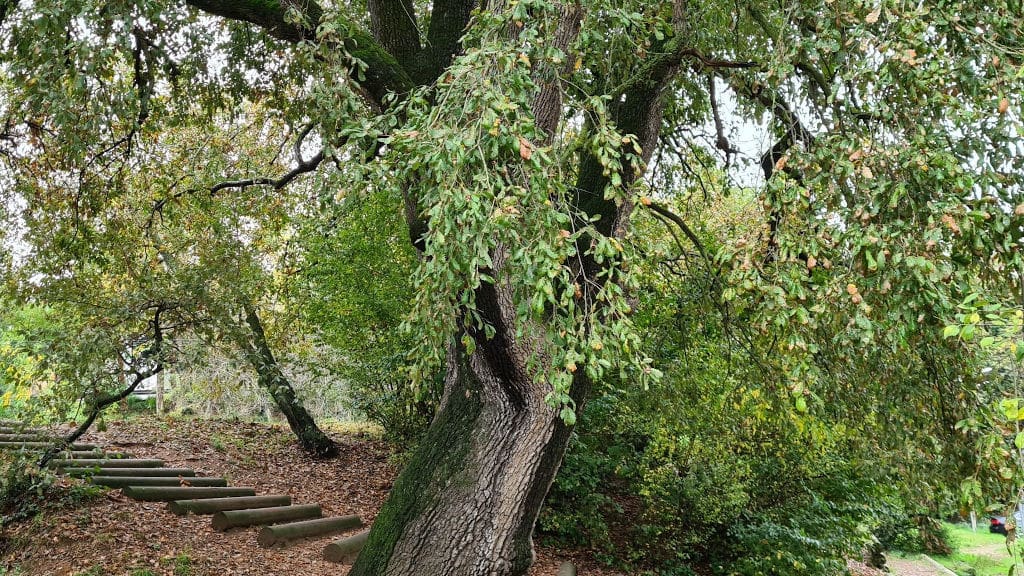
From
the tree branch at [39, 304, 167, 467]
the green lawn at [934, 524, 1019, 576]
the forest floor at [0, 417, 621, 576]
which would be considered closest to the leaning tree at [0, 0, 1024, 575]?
the tree branch at [39, 304, 167, 467]

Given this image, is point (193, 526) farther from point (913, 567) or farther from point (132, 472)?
point (913, 567)

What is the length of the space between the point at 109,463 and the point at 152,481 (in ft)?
2.89

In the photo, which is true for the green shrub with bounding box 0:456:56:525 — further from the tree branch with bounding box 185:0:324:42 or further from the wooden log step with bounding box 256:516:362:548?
the tree branch with bounding box 185:0:324:42

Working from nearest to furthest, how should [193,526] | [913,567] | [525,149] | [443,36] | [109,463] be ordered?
[525,149] < [443,36] < [193,526] < [109,463] < [913,567]

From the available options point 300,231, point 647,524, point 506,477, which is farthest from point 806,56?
point 300,231

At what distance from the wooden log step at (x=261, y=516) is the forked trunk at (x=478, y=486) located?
2.75 m

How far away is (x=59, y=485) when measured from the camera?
6.21 metres

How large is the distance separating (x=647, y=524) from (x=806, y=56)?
6271 mm

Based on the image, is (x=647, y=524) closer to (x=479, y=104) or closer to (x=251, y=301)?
(x=251, y=301)

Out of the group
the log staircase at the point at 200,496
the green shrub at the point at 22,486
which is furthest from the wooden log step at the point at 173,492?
the green shrub at the point at 22,486

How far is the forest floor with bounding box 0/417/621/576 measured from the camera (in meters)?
5.28

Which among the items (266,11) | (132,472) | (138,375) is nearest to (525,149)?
(266,11)

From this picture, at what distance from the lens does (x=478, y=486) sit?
4.02 metres

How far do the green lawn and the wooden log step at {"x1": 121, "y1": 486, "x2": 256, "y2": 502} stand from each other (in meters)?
15.6
